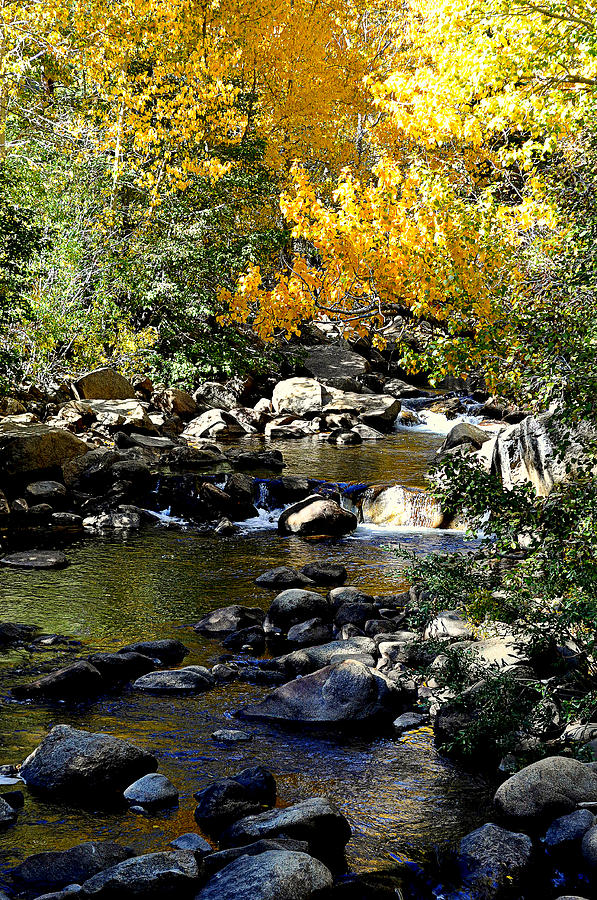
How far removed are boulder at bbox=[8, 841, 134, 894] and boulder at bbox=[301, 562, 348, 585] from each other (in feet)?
18.3

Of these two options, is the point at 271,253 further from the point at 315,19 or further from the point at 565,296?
the point at 565,296

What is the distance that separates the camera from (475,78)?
9641 mm

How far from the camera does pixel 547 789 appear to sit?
465cm

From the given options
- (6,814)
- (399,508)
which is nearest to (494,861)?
(6,814)

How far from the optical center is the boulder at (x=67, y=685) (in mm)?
6375

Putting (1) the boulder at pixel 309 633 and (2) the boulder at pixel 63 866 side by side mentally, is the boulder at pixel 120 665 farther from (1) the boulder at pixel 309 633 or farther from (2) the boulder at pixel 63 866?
(2) the boulder at pixel 63 866

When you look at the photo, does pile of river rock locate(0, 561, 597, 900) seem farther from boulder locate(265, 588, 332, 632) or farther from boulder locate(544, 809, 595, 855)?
boulder locate(265, 588, 332, 632)

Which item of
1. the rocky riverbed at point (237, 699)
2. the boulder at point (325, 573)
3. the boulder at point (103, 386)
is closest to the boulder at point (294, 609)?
the rocky riverbed at point (237, 699)

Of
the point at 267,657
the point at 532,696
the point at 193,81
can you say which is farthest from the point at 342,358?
the point at 532,696

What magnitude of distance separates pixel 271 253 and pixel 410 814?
757 inches

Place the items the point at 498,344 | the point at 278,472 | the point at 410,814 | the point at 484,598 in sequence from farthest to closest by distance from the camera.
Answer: the point at 278,472 → the point at 498,344 → the point at 484,598 → the point at 410,814

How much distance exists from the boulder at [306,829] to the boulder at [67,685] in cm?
238

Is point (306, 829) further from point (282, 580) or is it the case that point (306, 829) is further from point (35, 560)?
point (35, 560)

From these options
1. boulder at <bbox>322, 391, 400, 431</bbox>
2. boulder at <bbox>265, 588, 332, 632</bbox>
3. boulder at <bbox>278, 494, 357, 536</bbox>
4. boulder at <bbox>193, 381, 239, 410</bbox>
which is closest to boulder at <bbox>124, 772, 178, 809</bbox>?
boulder at <bbox>265, 588, 332, 632</bbox>
